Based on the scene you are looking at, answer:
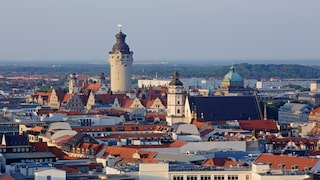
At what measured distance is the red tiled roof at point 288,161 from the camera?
6031 cm

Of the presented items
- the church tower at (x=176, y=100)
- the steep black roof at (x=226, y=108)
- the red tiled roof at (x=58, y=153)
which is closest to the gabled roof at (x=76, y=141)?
the red tiled roof at (x=58, y=153)

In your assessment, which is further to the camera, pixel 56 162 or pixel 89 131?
pixel 89 131

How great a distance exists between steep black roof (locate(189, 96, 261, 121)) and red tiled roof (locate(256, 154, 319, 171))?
4215cm

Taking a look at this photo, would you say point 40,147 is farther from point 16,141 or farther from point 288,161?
point 288,161

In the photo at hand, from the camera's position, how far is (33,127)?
99688 millimetres

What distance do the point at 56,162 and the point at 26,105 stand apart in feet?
226

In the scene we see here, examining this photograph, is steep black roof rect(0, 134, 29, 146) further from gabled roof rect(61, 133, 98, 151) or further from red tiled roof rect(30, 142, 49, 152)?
gabled roof rect(61, 133, 98, 151)

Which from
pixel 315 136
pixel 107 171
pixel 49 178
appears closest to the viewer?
pixel 49 178

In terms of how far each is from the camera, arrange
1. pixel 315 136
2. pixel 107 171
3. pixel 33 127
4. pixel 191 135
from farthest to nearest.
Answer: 1. pixel 33 127
2. pixel 315 136
3. pixel 191 135
4. pixel 107 171

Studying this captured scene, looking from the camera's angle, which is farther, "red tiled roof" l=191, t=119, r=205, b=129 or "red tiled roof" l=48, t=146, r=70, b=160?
"red tiled roof" l=191, t=119, r=205, b=129

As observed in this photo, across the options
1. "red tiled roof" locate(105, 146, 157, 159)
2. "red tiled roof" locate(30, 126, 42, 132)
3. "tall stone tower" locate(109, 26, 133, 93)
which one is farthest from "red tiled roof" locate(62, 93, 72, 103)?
"red tiled roof" locate(105, 146, 157, 159)

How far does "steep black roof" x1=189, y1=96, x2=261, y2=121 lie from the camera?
349 ft

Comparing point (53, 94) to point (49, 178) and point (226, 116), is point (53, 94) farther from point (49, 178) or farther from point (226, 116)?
point (49, 178)

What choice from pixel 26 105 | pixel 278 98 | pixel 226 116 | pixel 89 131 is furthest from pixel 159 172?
pixel 278 98
